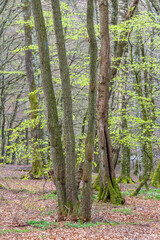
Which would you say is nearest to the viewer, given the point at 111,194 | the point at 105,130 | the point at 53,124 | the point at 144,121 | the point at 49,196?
the point at 53,124

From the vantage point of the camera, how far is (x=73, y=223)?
249 inches

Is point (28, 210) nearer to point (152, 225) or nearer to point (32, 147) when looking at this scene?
point (32, 147)

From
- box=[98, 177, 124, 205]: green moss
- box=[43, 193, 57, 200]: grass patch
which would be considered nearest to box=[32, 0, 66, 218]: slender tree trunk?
box=[98, 177, 124, 205]: green moss

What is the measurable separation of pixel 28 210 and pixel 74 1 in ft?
38.1


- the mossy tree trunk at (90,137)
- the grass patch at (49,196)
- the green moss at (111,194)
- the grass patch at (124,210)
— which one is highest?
the mossy tree trunk at (90,137)

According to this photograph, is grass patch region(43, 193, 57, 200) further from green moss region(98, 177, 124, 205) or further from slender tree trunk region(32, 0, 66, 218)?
slender tree trunk region(32, 0, 66, 218)

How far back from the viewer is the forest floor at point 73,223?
5560 millimetres

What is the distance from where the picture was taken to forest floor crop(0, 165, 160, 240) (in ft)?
18.2

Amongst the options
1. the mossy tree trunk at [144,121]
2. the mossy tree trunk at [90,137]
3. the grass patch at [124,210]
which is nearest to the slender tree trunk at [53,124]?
the mossy tree trunk at [90,137]

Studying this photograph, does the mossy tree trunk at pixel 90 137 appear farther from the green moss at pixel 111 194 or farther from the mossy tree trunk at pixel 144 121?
the mossy tree trunk at pixel 144 121

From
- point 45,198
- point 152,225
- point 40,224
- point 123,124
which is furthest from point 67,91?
point 123,124

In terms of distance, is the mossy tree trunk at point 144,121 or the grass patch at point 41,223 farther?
the mossy tree trunk at point 144,121

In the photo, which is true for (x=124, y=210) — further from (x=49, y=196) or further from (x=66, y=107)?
(x=66, y=107)

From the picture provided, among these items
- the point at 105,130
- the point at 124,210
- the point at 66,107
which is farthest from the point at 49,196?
the point at 66,107
